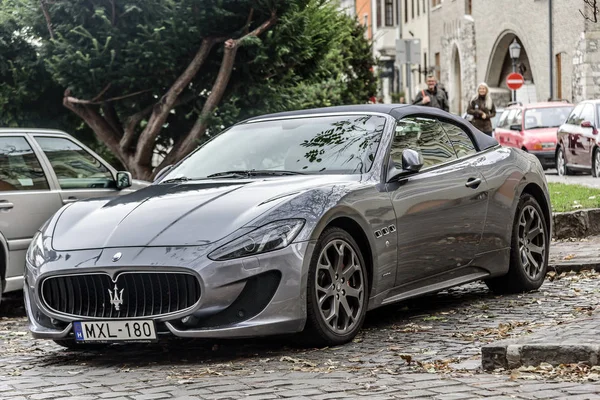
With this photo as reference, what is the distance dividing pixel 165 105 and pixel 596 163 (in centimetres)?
1027

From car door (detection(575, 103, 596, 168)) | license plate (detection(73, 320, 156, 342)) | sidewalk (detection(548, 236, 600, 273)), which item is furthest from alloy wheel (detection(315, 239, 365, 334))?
car door (detection(575, 103, 596, 168))

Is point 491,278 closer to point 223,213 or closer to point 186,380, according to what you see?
point 223,213

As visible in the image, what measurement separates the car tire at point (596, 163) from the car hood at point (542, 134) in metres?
5.36

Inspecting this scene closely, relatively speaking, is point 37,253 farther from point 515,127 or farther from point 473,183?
point 515,127

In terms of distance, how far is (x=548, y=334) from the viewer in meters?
6.90

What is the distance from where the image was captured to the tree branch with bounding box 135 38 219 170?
753 inches

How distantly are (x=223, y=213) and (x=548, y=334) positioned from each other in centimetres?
187

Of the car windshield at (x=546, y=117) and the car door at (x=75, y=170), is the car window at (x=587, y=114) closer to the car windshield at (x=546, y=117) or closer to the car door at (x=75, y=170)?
the car windshield at (x=546, y=117)

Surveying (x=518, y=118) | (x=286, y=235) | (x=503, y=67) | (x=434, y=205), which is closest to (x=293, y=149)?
(x=434, y=205)

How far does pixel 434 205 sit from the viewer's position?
8.62m

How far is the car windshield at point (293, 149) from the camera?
27.4ft

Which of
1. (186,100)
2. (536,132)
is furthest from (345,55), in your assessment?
(186,100)

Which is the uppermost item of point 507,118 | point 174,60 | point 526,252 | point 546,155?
point 174,60

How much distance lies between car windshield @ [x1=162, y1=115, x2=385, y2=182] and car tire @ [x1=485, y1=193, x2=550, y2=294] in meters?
1.59
